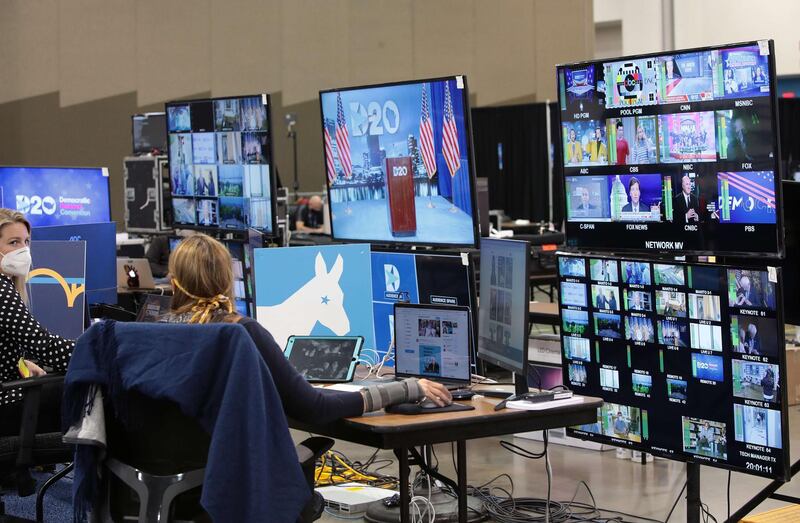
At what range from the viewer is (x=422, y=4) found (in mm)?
14336

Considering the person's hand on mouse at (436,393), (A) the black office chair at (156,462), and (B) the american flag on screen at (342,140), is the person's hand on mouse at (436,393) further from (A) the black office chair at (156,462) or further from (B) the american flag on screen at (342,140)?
(B) the american flag on screen at (342,140)

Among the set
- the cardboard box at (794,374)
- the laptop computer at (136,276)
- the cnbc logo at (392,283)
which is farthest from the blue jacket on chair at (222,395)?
the cardboard box at (794,374)

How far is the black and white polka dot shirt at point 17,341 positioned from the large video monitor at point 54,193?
7.08 feet

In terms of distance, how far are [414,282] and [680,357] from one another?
1121 mm

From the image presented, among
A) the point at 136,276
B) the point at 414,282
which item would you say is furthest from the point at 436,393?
the point at 136,276

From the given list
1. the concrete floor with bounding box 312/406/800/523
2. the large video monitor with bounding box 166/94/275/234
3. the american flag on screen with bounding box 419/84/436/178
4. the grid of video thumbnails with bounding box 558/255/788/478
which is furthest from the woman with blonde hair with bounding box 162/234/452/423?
the large video monitor with bounding box 166/94/275/234

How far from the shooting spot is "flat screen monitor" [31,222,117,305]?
17.1 feet

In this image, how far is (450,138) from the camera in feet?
13.7

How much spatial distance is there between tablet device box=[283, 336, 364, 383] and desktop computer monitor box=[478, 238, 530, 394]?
18.1 inches

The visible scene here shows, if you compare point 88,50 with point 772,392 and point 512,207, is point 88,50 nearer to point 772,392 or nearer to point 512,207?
point 512,207

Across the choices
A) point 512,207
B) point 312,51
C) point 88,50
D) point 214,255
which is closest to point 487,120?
point 512,207

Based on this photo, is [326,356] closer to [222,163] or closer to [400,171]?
[400,171]

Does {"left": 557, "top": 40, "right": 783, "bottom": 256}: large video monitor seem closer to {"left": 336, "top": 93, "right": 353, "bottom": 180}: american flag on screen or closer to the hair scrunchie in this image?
{"left": 336, "top": 93, "right": 353, "bottom": 180}: american flag on screen

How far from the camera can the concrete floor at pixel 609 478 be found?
4551 millimetres
